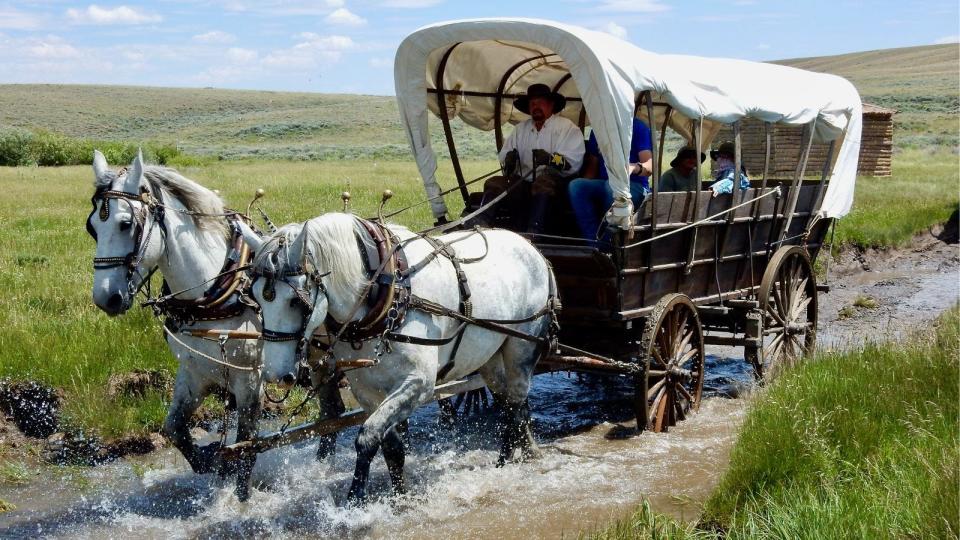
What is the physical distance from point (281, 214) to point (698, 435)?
38.2 feet

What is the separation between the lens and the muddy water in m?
6.59

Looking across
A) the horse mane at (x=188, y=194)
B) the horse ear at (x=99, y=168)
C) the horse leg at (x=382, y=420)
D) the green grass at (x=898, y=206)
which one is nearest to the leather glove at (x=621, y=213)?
the horse leg at (x=382, y=420)

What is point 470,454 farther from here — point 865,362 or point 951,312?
point 951,312

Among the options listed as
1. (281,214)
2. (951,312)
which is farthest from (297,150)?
(951,312)

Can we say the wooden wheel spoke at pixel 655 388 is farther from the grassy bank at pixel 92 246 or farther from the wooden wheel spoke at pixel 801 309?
the grassy bank at pixel 92 246

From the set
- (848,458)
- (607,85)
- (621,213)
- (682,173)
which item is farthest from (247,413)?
(682,173)

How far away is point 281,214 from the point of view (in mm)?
18594

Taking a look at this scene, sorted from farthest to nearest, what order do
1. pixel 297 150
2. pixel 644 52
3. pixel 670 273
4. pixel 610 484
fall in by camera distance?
pixel 297 150, pixel 670 273, pixel 644 52, pixel 610 484

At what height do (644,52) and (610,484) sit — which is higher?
(644,52)

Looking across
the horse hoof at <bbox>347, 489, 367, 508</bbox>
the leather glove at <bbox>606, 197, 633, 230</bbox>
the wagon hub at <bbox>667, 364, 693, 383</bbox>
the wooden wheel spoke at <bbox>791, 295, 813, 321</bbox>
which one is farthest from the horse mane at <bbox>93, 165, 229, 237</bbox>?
the wooden wheel spoke at <bbox>791, 295, 813, 321</bbox>

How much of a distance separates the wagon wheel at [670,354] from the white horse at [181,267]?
321cm

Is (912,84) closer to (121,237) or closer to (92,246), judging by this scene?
(92,246)

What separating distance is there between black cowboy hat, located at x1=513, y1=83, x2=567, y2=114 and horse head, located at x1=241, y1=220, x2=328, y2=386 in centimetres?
360

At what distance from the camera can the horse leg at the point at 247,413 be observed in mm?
6582
